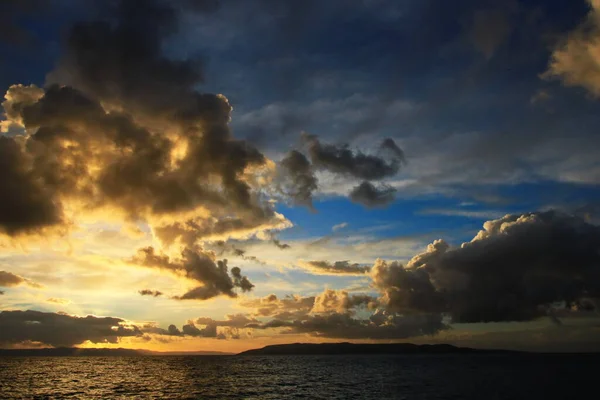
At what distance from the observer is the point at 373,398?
88062 mm

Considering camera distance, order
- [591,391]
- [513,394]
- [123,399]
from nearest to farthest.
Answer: [123,399] < [513,394] < [591,391]

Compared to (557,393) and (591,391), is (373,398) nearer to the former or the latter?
(557,393)

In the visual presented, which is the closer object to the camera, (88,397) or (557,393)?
(88,397)

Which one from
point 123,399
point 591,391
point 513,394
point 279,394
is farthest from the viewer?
point 591,391

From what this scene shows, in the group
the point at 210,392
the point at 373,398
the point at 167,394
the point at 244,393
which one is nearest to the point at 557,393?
the point at 373,398

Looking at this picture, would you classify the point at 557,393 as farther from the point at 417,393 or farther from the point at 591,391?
the point at 417,393

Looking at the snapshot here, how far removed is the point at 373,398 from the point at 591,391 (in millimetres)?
66365

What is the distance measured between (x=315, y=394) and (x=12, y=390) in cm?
7541

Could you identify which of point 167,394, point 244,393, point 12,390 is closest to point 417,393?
point 244,393

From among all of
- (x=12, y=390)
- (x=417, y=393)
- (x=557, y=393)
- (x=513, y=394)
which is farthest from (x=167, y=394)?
(x=557, y=393)

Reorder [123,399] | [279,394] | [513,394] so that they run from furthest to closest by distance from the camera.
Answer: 1. [513,394]
2. [279,394]
3. [123,399]

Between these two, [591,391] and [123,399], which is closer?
[123,399]

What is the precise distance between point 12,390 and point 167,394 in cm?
4151

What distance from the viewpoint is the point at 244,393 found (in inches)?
3755
